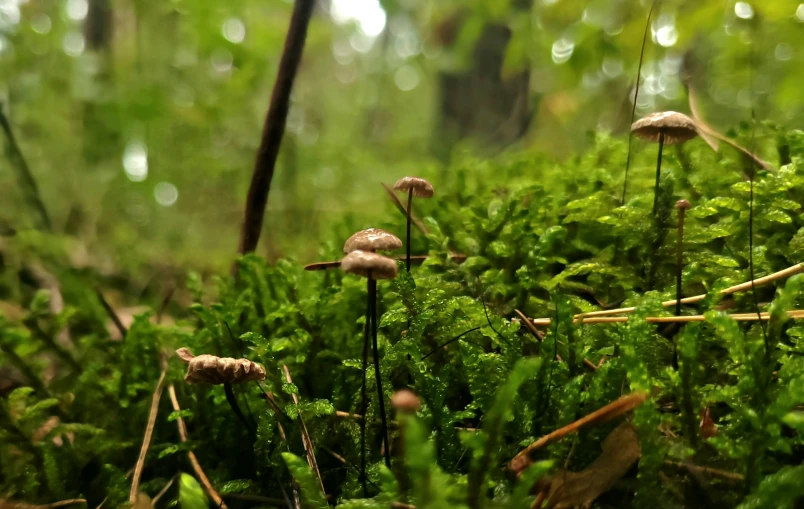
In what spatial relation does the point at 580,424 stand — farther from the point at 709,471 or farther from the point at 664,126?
the point at 664,126

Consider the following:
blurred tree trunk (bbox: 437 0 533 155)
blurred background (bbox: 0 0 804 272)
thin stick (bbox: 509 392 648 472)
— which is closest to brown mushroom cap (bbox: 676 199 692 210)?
thin stick (bbox: 509 392 648 472)

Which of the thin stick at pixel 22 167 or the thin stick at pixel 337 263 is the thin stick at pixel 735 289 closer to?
the thin stick at pixel 337 263

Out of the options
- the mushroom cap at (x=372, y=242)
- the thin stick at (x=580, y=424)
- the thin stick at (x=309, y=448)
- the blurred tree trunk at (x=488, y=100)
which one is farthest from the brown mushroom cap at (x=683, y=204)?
the blurred tree trunk at (x=488, y=100)

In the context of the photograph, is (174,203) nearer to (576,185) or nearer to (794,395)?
(576,185)

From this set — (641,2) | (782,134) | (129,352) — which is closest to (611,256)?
(782,134)

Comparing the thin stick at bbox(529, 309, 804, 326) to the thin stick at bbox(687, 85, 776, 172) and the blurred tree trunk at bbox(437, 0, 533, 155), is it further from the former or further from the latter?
the blurred tree trunk at bbox(437, 0, 533, 155)
